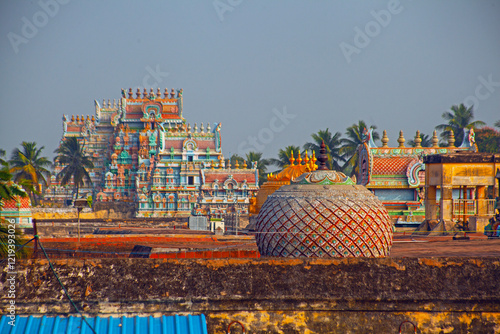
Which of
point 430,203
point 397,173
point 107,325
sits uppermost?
point 397,173

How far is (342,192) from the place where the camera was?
1148cm

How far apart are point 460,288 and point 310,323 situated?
7.42ft

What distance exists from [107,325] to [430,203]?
19.0 metres

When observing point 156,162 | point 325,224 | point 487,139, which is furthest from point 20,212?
point 487,139

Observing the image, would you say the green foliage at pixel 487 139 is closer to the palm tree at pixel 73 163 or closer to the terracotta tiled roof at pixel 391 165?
the terracotta tiled roof at pixel 391 165

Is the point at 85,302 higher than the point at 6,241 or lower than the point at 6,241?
lower

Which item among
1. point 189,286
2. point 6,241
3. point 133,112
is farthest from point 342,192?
point 133,112

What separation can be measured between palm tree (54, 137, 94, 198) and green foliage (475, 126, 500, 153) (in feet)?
126

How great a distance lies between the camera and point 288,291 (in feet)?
32.4

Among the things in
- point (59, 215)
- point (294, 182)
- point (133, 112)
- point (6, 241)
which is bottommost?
point (59, 215)

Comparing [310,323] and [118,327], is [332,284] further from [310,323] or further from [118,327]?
[118,327]

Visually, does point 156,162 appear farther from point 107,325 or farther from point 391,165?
point 107,325

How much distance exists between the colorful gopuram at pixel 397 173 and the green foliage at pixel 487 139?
30.6 metres

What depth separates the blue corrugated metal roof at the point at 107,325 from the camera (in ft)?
30.3
